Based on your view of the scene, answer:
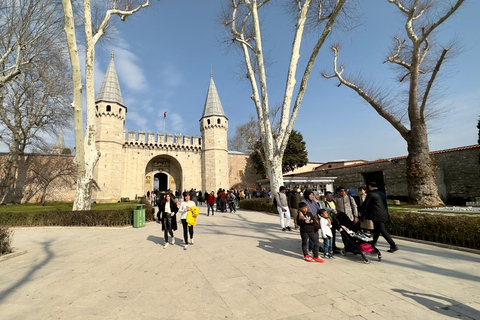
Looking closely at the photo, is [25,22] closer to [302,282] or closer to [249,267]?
[249,267]

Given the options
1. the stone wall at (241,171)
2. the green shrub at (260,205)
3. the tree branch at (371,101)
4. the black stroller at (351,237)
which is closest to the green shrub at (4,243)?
the black stroller at (351,237)

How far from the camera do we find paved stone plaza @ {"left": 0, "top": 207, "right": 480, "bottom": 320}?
2520 millimetres

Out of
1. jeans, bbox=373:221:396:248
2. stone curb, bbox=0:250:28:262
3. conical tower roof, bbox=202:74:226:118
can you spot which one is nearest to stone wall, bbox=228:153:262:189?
conical tower roof, bbox=202:74:226:118

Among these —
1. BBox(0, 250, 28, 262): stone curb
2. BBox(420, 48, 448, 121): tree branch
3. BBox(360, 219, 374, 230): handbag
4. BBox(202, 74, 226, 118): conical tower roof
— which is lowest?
BBox(0, 250, 28, 262): stone curb

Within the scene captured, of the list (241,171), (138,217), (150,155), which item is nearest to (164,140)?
(150,155)

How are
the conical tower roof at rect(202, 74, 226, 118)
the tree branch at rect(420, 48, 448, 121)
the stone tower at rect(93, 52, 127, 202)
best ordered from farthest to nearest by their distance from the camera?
the conical tower roof at rect(202, 74, 226, 118), the stone tower at rect(93, 52, 127, 202), the tree branch at rect(420, 48, 448, 121)

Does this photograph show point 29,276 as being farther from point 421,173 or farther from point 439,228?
point 421,173

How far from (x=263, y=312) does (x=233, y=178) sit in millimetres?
31118

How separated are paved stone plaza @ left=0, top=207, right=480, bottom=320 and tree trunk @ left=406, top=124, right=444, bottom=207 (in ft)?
30.7

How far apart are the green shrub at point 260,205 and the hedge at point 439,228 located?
6755 millimetres

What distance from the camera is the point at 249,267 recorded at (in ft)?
13.2

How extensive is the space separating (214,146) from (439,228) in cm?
2533

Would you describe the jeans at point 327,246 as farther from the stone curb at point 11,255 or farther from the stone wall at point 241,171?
the stone wall at point 241,171

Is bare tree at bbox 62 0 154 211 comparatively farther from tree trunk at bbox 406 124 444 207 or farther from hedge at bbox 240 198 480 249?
tree trunk at bbox 406 124 444 207
